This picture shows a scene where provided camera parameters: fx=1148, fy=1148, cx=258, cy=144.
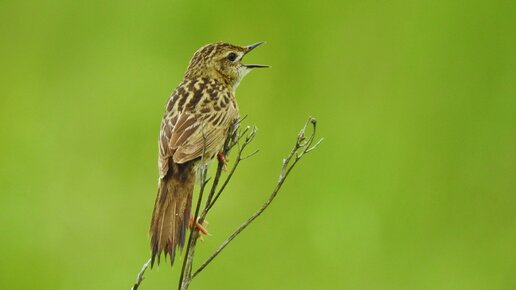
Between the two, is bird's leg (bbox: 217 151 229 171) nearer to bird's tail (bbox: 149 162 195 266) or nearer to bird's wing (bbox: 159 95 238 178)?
bird's wing (bbox: 159 95 238 178)

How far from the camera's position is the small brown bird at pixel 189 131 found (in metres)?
5.17

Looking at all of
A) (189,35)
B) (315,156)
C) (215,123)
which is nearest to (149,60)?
(189,35)

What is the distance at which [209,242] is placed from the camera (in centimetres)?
831

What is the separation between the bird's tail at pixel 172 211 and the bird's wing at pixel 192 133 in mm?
64

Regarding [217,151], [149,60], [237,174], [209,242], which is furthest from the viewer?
[149,60]

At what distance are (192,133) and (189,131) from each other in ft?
0.10

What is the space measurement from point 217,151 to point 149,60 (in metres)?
4.22

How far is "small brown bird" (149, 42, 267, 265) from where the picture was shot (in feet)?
17.0

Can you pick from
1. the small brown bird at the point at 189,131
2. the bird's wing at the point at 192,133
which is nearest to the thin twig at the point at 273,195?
the small brown bird at the point at 189,131

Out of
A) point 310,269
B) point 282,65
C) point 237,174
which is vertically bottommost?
point 310,269

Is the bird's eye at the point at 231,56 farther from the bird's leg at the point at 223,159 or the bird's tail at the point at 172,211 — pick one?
the bird's tail at the point at 172,211

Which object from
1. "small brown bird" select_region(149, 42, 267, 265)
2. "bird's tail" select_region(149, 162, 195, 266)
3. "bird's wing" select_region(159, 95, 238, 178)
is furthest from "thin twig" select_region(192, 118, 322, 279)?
"bird's wing" select_region(159, 95, 238, 178)

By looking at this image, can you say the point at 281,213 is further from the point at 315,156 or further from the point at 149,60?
the point at 149,60

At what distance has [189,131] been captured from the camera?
581 cm
